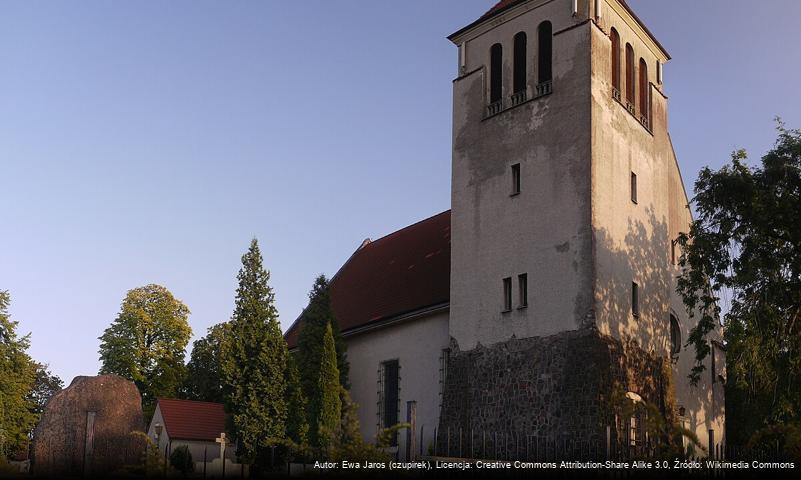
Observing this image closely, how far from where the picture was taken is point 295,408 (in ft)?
96.6

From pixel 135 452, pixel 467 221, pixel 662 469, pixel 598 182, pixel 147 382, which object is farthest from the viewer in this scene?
pixel 147 382

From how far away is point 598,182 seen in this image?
85.7 feet

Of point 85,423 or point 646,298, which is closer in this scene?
point 85,423

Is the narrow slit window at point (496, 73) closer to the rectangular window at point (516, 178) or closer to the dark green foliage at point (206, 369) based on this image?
the rectangular window at point (516, 178)

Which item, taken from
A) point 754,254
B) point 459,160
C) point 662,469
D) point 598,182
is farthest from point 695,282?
point 662,469

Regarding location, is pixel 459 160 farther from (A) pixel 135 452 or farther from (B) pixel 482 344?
(A) pixel 135 452

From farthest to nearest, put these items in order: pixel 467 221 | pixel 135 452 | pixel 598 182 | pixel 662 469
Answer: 1. pixel 467 221
2. pixel 598 182
3. pixel 135 452
4. pixel 662 469

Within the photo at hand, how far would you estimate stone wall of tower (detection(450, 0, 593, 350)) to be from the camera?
25875 millimetres

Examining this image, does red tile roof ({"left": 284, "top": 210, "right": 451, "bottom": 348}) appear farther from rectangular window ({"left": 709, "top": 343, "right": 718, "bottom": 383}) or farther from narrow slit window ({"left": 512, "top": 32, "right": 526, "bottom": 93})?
rectangular window ({"left": 709, "top": 343, "right": 718, "bottom": 383})

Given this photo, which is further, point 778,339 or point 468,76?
point 468,76

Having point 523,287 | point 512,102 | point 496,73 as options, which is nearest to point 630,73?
point 512,102

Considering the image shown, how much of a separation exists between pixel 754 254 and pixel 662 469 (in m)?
14.5

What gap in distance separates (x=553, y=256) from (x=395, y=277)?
33.3 feet

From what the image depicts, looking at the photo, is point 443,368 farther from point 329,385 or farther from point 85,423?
point 85,423
